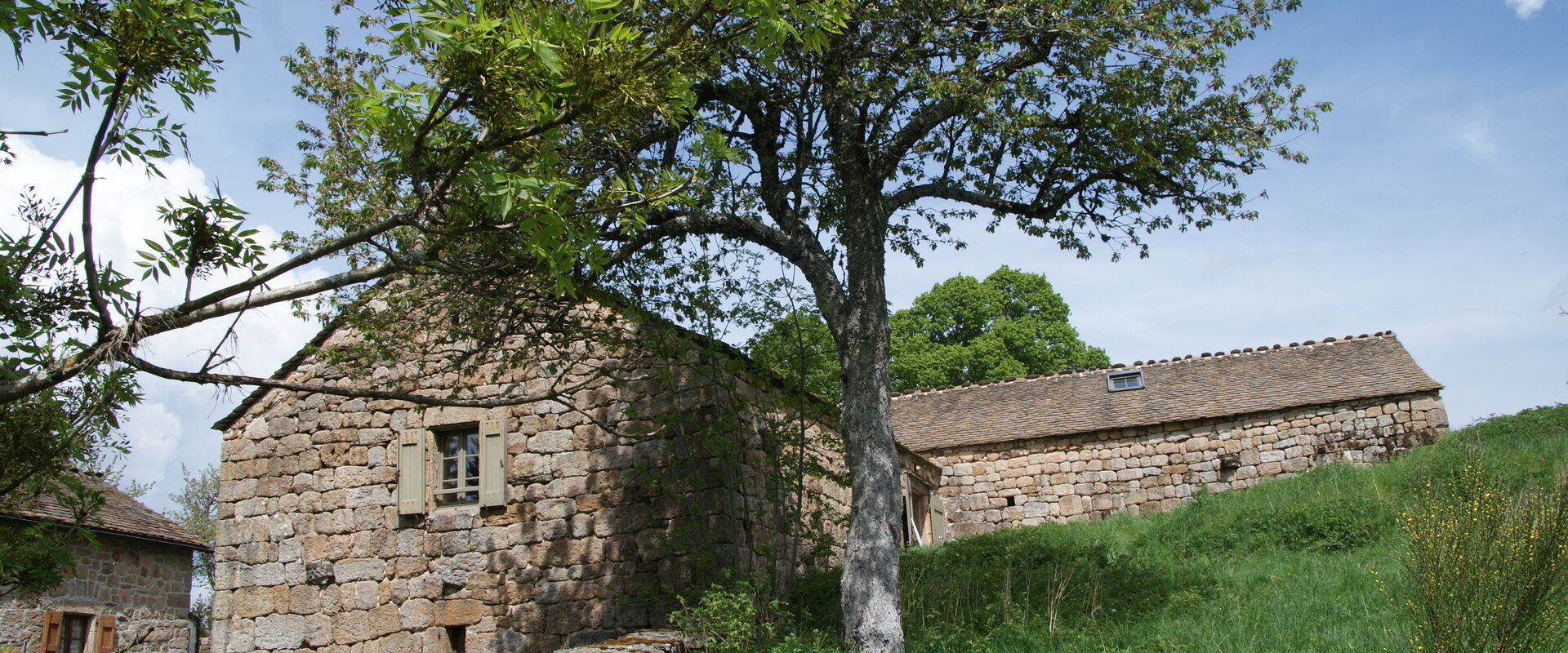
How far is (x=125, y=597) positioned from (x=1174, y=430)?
55.0ft

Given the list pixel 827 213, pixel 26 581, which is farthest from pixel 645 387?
pixel 26 581

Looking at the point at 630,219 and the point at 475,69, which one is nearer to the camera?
the point at 475,69

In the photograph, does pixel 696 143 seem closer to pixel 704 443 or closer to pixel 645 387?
pixel 704 443

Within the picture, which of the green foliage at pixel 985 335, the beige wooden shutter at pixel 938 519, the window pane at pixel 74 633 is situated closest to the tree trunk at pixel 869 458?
the beige wooden shutter at pixel 938 519

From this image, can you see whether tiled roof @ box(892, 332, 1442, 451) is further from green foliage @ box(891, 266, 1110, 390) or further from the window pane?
the window pane

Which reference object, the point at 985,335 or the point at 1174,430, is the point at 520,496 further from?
the point at 985,335

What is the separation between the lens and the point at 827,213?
10.3m

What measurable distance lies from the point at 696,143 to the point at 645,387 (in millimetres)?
4960

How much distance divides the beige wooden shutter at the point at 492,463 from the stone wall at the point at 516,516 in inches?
3.2

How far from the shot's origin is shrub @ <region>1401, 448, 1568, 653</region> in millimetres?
5352

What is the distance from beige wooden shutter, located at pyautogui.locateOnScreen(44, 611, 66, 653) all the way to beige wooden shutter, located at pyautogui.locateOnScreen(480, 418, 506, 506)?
7418 millimetres

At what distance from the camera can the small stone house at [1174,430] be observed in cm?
1744

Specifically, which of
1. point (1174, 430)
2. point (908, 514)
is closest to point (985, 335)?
point (1174, 430)

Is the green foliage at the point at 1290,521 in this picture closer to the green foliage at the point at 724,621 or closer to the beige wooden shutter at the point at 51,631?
the green foliage at the point at 724,621
